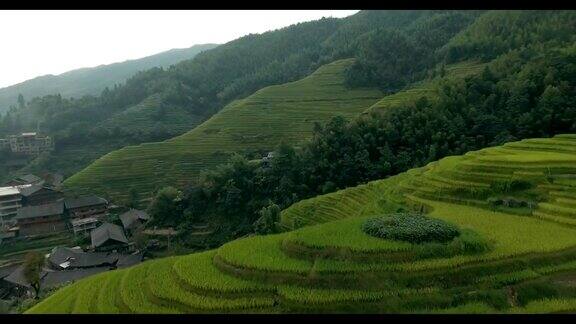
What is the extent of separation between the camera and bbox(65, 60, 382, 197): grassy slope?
1357 inches

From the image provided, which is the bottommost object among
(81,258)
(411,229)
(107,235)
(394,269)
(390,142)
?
(81,258)

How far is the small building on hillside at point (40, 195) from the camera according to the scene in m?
33.4

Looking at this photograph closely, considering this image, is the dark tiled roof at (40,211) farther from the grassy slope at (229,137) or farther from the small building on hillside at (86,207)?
the grassy slope at (229,137)

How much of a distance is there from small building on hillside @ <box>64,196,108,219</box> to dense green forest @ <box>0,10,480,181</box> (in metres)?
14.6

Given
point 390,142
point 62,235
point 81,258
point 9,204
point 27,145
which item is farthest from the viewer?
point 27,145

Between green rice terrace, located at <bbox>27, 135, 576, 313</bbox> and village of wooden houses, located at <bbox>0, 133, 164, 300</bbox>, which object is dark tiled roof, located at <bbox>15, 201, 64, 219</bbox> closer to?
village of wooden houses, located at <bbox>0, 133, 164, 300</bbox>

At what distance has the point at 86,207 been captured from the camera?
1196 inches

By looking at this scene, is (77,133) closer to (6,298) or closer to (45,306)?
(6,298)

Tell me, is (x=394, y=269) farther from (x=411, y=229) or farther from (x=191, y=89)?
(x=191, y=89)

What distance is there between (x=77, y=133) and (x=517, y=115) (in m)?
43.2

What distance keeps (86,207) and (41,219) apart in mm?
2772

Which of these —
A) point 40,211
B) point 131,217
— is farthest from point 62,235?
point 131,217

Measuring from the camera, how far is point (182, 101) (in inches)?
2311

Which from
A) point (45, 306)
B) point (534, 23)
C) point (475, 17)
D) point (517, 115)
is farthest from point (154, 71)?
point (45, 306)
